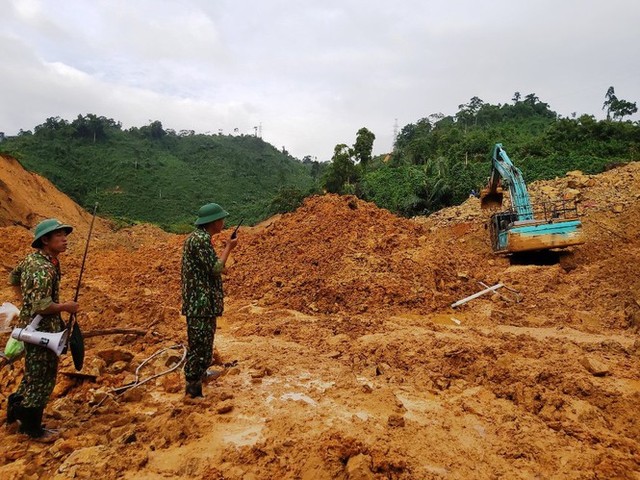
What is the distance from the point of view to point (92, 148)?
147 ft

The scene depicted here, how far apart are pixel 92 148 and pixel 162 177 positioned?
847 centimetres

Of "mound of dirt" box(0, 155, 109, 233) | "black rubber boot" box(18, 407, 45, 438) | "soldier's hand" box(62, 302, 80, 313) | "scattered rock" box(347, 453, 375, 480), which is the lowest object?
"scattered rock" box(347, 453, 375, 480)

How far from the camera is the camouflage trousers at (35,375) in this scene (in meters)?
2.67

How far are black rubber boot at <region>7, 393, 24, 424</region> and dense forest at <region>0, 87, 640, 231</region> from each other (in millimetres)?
19284

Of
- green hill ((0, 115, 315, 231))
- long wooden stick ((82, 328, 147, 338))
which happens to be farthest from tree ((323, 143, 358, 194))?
long wooden stick ((82, 328, 147, 338))

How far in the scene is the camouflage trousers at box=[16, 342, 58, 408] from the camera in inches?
105

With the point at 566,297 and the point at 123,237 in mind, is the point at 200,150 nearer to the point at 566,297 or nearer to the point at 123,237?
the point at 123,237

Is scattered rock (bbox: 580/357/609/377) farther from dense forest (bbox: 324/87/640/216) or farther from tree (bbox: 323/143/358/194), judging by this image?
tree (bbox: 323/143/358/194)

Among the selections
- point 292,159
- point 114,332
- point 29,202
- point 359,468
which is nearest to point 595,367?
point 359,468

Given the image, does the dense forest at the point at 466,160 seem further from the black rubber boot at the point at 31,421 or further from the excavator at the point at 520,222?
the black rubber boot at the point at 31,421

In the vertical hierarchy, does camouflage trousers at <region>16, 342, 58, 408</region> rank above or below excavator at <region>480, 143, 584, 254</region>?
below

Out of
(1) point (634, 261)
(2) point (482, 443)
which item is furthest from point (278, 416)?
(1) point (634, 261)

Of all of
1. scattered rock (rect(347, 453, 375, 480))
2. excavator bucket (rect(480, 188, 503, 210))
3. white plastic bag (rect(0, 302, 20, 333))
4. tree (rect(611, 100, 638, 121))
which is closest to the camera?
scattered rock (rect(347, 453, 375, 480))

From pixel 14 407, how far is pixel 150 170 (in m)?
44.2
